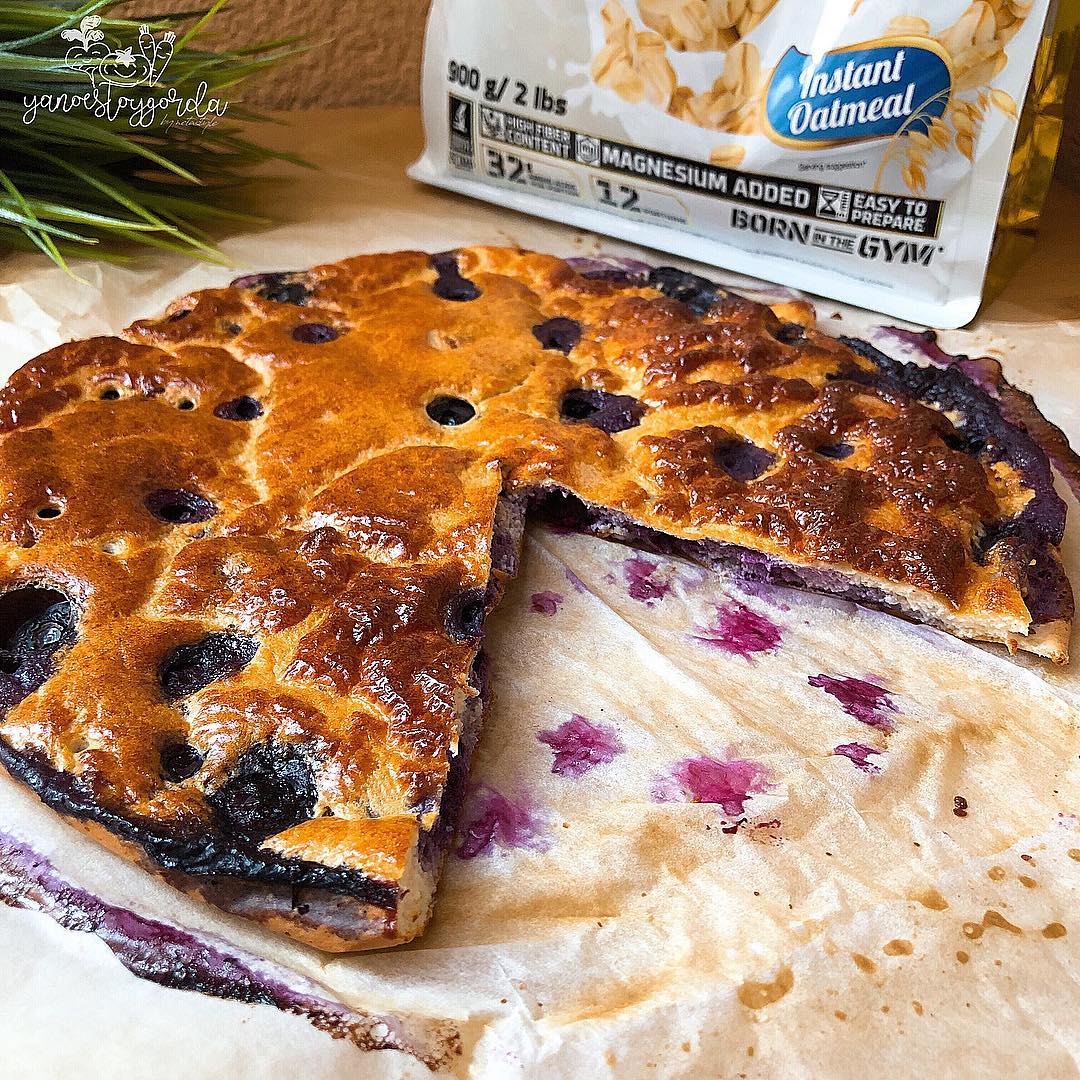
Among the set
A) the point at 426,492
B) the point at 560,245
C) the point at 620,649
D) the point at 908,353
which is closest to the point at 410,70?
the point at 560,245

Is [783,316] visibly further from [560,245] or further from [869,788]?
[869,788]

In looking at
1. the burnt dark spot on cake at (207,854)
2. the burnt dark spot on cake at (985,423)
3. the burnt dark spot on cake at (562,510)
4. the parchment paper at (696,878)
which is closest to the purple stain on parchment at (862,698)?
the parchment paper at (696,878)

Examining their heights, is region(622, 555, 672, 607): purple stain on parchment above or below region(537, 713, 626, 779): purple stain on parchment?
above

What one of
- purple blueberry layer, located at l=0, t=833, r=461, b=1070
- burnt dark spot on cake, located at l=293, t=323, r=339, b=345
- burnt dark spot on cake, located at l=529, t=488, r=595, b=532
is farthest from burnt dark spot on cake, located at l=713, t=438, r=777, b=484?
purple blueberry layer, located at l=0, t=833, r=461, b=1070

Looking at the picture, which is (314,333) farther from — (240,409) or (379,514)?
(379,514)

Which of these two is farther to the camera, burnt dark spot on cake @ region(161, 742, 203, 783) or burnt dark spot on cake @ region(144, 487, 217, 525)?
burnt dark spot on cake @ region(144, 487, 217, 525)

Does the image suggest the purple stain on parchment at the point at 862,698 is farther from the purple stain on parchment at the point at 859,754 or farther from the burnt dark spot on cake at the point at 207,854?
the burnt dark spot on cake at the point at 207,854

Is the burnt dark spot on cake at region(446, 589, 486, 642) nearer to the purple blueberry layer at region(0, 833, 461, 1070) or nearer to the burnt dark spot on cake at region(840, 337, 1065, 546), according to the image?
the purple blueberry layer at region(0, 833, 461, 1070)
